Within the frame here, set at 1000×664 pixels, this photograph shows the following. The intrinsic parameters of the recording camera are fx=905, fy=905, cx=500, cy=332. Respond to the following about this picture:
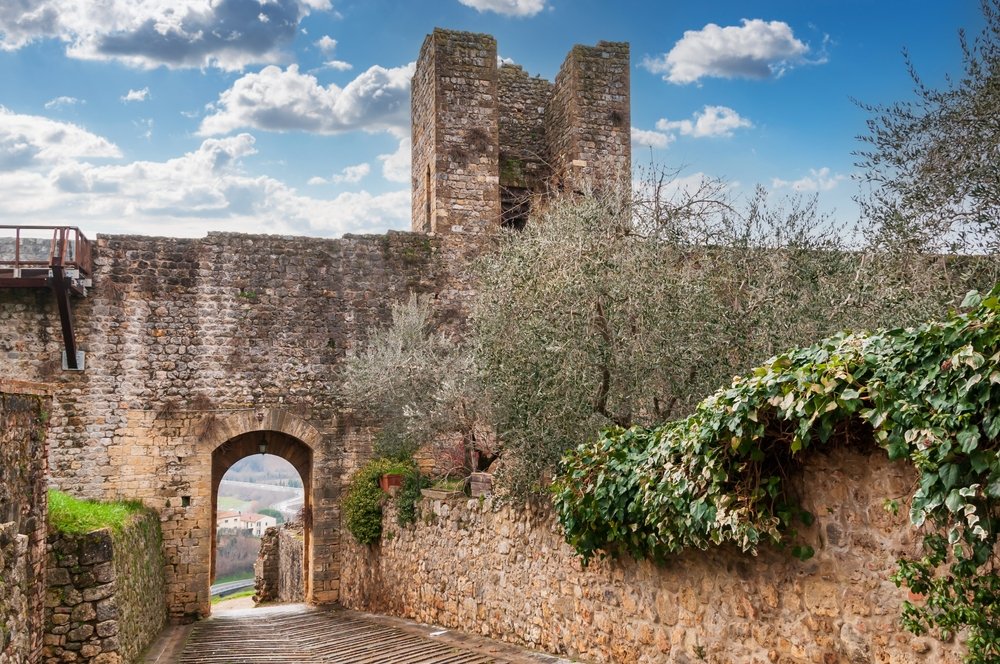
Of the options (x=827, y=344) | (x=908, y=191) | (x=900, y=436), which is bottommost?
(x=900, y=436)

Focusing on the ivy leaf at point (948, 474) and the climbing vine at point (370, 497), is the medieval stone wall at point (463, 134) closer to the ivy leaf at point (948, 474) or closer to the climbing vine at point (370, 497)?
the climbing vine at point (370, 497)

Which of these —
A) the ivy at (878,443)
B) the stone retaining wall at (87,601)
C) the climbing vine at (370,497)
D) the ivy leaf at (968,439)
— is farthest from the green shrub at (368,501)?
the ivy leaf at (968,439)

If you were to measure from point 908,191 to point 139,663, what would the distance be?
9.98m

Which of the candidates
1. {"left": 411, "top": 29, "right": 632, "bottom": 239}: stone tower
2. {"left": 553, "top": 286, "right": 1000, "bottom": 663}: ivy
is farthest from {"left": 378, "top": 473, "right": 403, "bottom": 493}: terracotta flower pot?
{"left": 553, "top": 286, "right": 1000, "bottom": 663}: ivy

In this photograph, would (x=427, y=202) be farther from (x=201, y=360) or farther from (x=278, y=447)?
(x=278, y=447)

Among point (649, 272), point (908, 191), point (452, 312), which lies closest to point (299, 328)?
point (452, 312)

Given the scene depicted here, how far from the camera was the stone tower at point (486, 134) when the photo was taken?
17.5 m

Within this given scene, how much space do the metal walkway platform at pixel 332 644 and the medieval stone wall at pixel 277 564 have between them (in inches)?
383

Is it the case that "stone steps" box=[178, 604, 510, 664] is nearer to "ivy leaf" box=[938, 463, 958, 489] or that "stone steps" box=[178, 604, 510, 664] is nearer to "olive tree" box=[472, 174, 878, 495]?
"olive tree" box=[472, 174, 878, 495]

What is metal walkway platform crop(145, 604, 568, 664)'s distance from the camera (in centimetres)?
1002

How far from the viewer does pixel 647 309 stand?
9.26 metres

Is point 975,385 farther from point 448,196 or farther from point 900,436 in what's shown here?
point 448,196

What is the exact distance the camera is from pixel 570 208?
10.5 m

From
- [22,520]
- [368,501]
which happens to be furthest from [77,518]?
[368,501]
